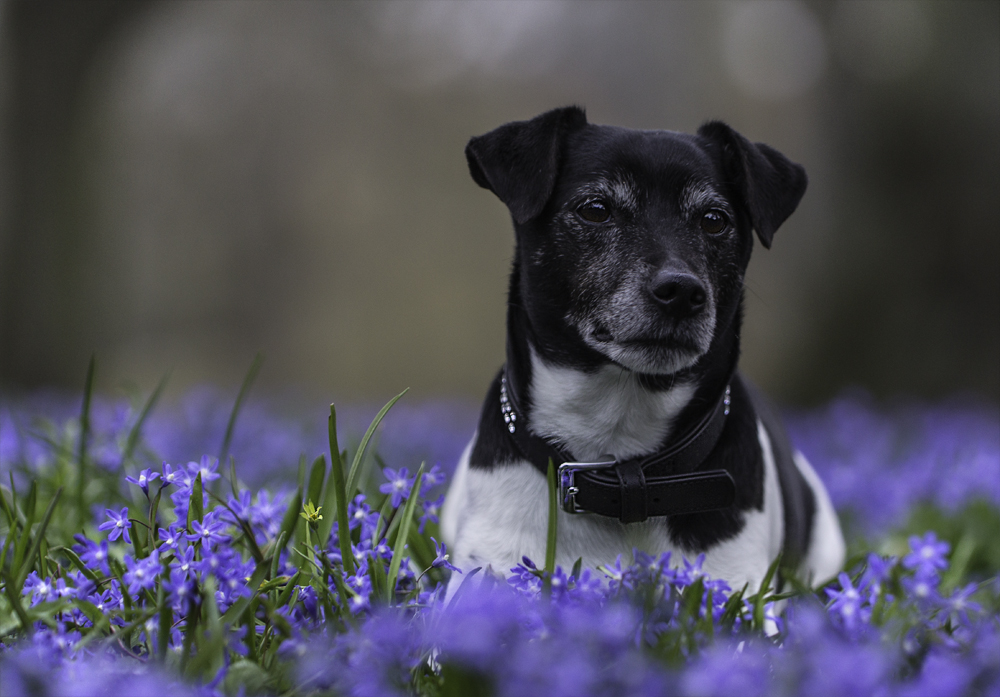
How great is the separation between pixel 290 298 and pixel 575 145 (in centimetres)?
725

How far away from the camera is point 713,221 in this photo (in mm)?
2764

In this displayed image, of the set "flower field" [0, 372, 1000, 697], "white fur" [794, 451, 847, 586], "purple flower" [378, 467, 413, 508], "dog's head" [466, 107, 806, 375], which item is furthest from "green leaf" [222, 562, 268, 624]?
"white fur" [794, 451, 847, 586]

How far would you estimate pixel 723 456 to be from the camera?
2.63 meters

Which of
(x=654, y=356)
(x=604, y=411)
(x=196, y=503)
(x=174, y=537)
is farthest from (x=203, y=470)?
(x=654, y=356)

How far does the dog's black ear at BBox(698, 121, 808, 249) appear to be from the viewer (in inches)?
111

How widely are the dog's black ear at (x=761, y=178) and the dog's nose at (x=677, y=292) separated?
46 cm

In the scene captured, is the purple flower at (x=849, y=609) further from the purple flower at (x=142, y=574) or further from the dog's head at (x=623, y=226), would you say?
the purple flower at (x=142, y=574)

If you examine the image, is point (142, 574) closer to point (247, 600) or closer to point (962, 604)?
point (247, 600)

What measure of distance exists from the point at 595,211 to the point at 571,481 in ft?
2.95

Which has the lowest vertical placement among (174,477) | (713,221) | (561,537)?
(561,537)

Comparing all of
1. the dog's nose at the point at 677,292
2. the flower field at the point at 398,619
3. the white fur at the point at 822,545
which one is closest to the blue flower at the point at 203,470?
the flower field at the point at 398,619

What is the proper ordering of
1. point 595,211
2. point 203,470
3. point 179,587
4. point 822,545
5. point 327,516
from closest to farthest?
point 179,587 → point 203,470 → point 327,516 → point 595,211 → point 822,545

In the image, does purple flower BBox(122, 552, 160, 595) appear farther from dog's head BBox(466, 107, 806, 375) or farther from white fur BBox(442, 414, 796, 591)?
dog's head BBox(466, 107, 806, 375)

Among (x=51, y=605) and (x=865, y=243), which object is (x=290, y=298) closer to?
(x=865, y=243)
